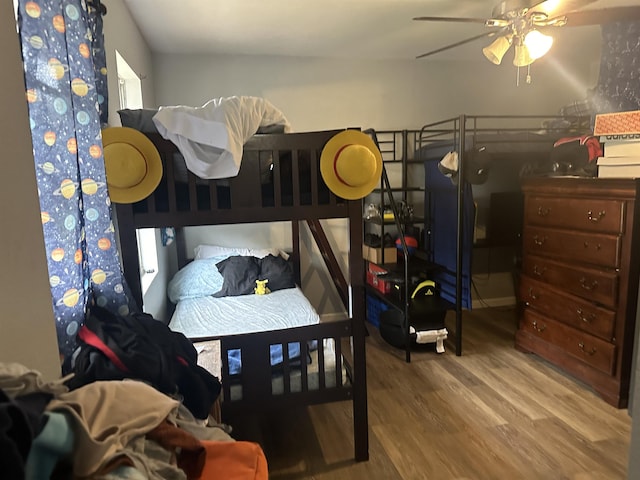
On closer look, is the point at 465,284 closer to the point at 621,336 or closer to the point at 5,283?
the point at 621,336

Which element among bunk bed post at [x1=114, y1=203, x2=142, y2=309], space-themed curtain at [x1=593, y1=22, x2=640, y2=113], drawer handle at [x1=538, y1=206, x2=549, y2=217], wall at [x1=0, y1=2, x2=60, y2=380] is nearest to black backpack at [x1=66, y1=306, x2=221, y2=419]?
wall at [x1=0, y1=2, x2=60, y2=380]

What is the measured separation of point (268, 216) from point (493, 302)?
3074 millimetres

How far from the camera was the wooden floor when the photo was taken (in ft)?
6.42

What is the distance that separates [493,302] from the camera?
4.13 metres

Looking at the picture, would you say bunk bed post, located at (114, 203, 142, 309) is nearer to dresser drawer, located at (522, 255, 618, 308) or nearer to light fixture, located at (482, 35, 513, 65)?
light fixture, located at (482, 35, 513, 65)

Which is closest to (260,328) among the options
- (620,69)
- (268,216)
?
(268,216)

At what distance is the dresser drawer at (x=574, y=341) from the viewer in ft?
7.96

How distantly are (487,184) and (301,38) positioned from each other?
6.85 feet

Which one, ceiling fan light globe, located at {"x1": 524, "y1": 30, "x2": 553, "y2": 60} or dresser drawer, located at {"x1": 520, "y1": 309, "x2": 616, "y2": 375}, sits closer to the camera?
ceiling fan light globe, located at {"x1": 524, "y1": 30, "x2": 553, "y2": 60}

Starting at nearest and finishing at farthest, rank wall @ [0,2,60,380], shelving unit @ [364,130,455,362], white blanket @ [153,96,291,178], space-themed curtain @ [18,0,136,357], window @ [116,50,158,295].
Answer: wall @ [0,2,60,380] < space-themed curtain @ [18,0,136,357] < white blanket @ [153,96,291,178] < window @ [116,50,158,295] < shelving unit @ [364,130,455,362]

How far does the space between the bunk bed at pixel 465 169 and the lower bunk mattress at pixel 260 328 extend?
2.89 ft

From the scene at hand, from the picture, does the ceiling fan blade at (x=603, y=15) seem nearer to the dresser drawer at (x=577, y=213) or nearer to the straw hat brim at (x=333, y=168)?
the dresser drawer at (x=577, y=213)

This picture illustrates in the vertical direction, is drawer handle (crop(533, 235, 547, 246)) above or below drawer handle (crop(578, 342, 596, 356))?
above

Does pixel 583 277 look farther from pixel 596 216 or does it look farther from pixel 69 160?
pixel 69 160
